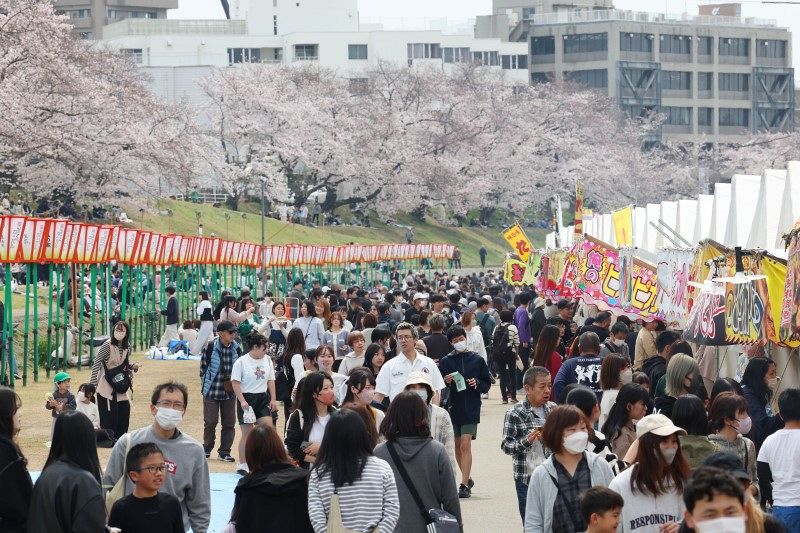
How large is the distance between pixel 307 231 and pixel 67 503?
215ft

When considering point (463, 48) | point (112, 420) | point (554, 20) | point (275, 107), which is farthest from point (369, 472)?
point (554, 20)

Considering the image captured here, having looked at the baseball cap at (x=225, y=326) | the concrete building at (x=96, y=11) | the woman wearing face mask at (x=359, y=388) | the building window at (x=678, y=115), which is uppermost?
the concrete building at (x=96, y=11)

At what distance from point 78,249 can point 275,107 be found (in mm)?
55432

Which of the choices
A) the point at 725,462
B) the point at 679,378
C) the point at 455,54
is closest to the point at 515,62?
the point at 455,54

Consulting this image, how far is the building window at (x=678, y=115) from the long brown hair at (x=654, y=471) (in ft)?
361

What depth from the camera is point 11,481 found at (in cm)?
710

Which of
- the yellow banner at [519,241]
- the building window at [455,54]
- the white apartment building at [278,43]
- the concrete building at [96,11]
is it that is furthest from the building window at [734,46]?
the yellow banner at [519,241]

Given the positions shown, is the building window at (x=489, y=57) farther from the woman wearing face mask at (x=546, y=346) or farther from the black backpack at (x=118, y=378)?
the woman wearing face mask at (x=546, y=346)

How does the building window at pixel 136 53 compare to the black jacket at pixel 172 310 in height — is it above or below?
above

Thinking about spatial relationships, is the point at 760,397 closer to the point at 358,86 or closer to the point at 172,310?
the point at 172,310

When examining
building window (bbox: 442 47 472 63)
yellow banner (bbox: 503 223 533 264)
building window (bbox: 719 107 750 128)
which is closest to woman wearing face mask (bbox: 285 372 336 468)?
yellow banner (bbox: 503 223 533 264)

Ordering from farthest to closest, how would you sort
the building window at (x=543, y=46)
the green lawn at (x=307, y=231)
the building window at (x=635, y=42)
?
the building window at (x=543, y=46), the building window at (x=635, y=42), the green lawn at (x=307, y=231)

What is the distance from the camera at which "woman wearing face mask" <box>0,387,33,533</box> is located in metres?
7.05

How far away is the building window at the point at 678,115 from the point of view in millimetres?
115438
